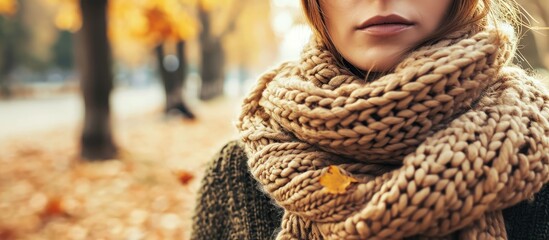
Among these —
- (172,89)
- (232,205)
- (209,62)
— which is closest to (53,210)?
(232,205)

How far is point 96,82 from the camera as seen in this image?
22.8 ft

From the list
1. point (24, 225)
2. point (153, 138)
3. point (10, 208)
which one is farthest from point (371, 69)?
point (153, 138)

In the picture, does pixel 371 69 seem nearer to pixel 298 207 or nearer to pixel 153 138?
pixel 298 207

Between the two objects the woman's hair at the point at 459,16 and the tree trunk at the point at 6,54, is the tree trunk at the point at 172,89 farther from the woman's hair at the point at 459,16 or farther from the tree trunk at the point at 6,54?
the tree trunk at the point at 6,54

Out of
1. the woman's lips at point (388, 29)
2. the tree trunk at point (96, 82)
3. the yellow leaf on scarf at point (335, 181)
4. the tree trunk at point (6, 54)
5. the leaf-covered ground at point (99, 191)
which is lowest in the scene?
the tree trunk at point (6, 54)

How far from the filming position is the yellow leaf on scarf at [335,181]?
3.42ft

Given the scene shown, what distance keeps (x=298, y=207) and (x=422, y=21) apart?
48 cm

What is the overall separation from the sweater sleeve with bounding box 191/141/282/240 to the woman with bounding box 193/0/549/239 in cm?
21

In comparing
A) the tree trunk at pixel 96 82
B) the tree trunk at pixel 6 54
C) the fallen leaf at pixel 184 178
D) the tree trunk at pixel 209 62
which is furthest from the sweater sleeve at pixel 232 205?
the tree trunk at pixel 6 54

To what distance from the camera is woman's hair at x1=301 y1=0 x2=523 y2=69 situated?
1.09 m

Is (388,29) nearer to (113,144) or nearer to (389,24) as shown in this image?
(389,24)

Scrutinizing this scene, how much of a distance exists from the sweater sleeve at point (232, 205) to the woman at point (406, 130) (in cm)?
21

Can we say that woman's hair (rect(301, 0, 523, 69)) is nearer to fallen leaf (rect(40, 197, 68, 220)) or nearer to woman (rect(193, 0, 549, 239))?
woman (rect(193, 0, 549, 239))

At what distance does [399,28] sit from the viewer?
1072 mm
